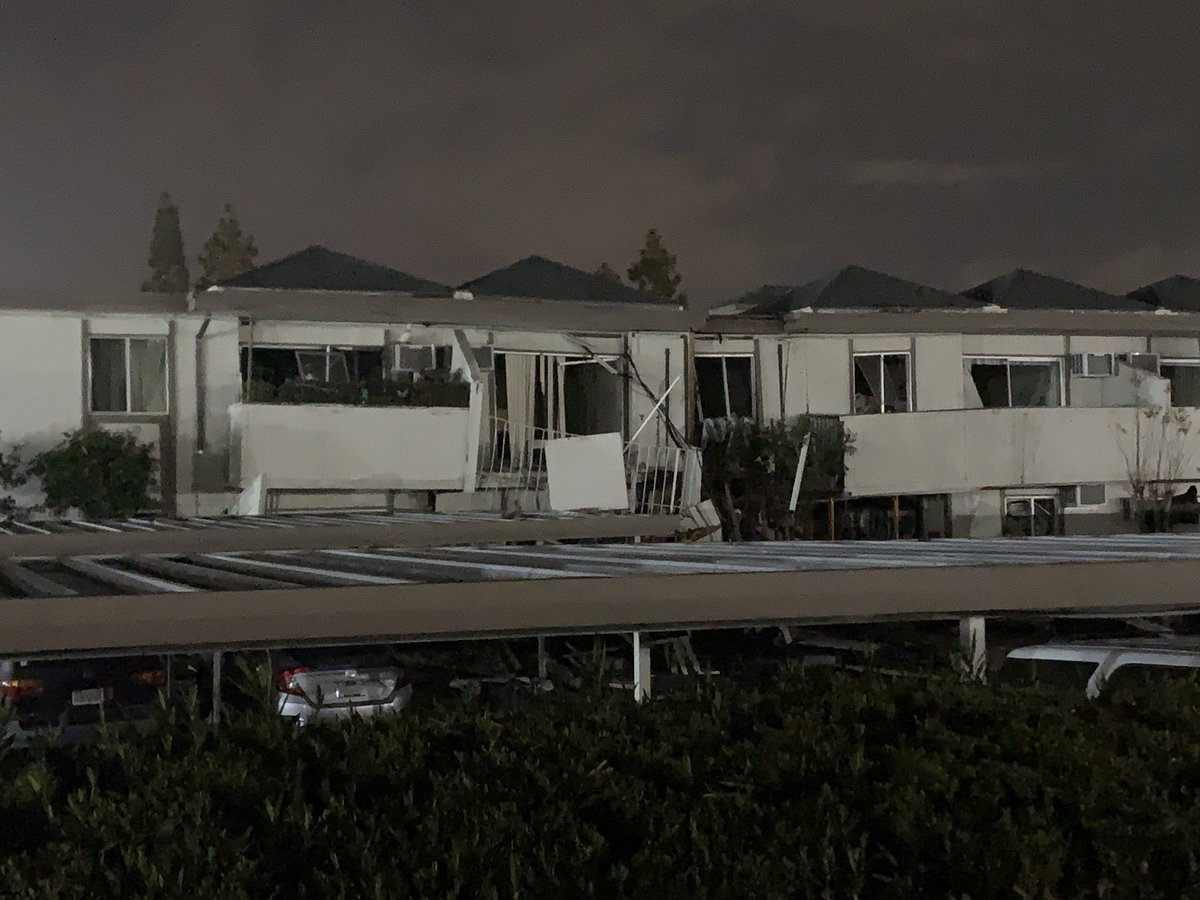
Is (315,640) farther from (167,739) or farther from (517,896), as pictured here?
(517,896)

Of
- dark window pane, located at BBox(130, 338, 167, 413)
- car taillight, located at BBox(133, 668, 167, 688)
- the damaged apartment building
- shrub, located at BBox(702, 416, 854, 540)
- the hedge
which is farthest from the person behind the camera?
shrub, located at BBox(702, 416, 854, 540)

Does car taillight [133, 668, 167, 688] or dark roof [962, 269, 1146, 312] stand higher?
dark roof [962, 269, 1146, 312]

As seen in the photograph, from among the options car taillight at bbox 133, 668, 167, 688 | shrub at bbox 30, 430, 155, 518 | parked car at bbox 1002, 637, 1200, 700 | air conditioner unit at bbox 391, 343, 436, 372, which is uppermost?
air conditioner unit at bbox 391, 343, 436, 372

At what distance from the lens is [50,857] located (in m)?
2.59

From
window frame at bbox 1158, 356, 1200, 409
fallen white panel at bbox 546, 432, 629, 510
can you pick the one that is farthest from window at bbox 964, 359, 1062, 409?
fallen white panel at bbox 546, 432, 629, 510

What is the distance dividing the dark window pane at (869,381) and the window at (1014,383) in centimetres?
167

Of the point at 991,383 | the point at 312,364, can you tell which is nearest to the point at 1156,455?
the point at 991,383

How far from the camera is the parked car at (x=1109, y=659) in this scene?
23.0 feet

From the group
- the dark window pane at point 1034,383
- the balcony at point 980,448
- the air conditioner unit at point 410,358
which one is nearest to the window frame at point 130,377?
the air conditioner unit at point 410,358

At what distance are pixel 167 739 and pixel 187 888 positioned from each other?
0.84 m

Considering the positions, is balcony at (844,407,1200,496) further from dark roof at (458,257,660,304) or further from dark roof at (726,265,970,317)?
dark roof at (458,257,660,304)

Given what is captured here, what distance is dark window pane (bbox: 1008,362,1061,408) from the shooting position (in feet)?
66.4

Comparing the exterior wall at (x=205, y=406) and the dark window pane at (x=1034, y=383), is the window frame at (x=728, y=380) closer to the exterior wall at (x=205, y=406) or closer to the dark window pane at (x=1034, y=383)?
the dark window pane at (x=1034, y=383)

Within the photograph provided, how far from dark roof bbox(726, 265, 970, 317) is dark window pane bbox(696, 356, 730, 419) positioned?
107 cm
